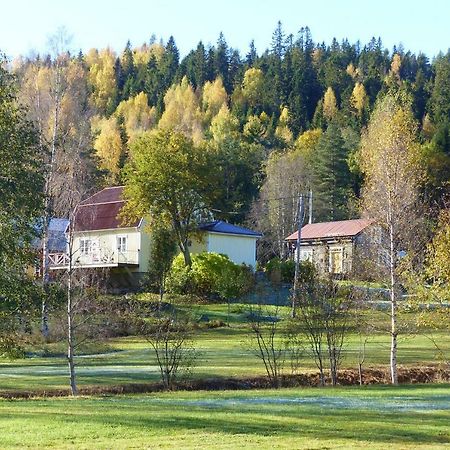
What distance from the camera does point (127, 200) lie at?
176ft

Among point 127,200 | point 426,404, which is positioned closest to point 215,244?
point 127,200

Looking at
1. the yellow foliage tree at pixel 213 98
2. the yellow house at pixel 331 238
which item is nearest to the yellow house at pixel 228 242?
the yellow house at pixel 331 238

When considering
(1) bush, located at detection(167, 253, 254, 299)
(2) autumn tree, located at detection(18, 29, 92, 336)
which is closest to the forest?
(2) autumn tree, located at detection(18, 29, 92, 336)

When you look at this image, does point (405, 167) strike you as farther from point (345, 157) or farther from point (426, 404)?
point (345, 157)

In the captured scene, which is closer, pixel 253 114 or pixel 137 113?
pixel 253 114

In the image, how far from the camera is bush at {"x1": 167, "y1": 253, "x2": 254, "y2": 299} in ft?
154

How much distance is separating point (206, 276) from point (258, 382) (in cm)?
2500

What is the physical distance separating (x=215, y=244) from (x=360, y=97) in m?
65.7

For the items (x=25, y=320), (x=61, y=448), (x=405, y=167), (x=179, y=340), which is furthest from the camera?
(x=405, y=167)

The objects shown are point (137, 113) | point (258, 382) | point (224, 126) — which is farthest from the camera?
point (137, 113)

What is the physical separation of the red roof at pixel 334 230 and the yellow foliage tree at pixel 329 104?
47.0m

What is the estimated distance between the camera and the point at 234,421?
44.3 ft

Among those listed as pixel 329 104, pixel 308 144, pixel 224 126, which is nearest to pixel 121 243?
pixel 308 144

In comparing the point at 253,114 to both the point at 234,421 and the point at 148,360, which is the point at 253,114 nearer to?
the point at 148,360
